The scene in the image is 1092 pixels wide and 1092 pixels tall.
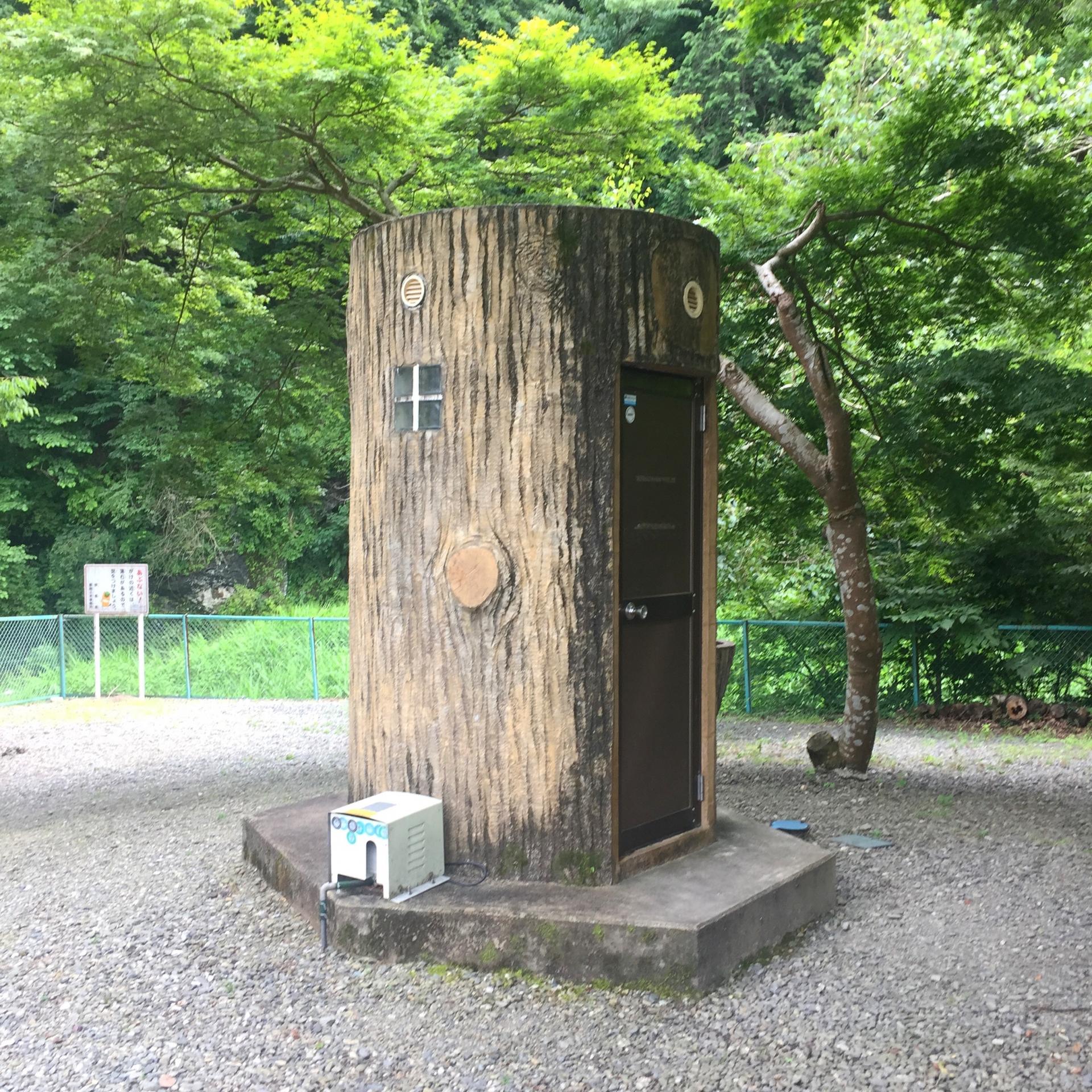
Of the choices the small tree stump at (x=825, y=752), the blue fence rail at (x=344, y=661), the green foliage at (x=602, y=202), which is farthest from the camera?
the blue fence rail at (x=344, y=661)

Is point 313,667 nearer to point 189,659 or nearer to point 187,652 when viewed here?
point 187,652

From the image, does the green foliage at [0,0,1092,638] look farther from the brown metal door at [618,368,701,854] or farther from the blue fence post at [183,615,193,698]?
the brown metal door at [618,368,701,854]

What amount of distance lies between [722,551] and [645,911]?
10.8 meters

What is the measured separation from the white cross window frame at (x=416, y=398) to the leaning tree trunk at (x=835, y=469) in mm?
3319

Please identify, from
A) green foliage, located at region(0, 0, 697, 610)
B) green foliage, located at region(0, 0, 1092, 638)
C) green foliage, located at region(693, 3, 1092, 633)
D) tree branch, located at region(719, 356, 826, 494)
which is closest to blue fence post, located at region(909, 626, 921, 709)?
green foliage, located at region(0, 0, 1092, 638)

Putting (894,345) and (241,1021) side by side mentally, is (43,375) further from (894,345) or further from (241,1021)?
(241,1021)

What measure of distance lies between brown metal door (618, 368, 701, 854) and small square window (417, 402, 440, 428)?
790 millimetres

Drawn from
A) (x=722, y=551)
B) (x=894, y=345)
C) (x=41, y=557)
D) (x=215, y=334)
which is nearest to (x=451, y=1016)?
(x=894, y=345)

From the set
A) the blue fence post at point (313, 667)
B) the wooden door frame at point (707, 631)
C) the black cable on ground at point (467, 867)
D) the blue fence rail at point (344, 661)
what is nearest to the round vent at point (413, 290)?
the wooden door frame at point (707, 631)

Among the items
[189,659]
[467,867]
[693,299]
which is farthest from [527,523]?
[189,659]

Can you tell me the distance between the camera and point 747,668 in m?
12.6

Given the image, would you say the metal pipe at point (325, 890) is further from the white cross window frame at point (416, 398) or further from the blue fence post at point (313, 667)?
the blue fence post at point (313, 667)

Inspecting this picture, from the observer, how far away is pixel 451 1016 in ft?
11.7

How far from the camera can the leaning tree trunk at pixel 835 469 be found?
702cm
